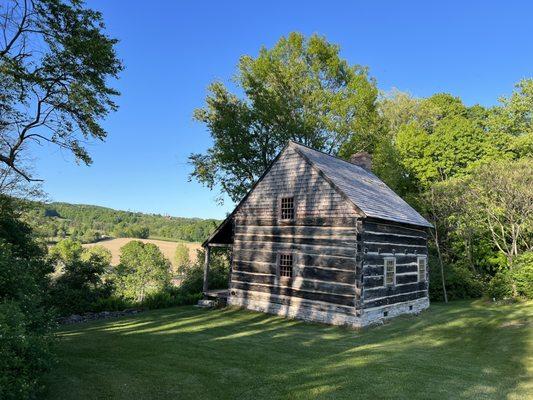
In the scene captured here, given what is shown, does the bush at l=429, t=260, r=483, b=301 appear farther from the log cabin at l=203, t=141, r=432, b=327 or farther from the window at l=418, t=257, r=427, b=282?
the window at l=418, t=257, r=427, b=282

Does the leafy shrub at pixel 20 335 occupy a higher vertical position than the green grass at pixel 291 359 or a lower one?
higher

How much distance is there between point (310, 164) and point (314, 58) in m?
21.9

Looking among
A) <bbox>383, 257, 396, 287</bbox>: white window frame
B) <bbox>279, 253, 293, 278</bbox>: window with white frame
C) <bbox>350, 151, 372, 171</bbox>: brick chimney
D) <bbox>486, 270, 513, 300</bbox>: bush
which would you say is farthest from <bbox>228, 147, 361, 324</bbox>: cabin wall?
<bbox>486, 270, 513, 300</bbox>: bush

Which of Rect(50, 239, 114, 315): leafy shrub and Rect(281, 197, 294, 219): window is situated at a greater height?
Rect(281, 197, 294, 219): window

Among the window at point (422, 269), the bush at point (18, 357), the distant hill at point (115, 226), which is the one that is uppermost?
the distant hill at point (115, 226)

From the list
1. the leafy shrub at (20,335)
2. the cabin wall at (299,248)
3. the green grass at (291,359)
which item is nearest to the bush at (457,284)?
the green grass at (291,359)

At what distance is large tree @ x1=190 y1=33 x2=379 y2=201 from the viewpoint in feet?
113

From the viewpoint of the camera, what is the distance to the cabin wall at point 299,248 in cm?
1655

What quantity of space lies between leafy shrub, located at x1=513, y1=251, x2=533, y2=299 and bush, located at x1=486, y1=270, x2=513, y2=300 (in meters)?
0.46

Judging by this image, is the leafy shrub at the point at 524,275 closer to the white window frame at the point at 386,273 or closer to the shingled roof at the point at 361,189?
the shingled roof at the point at 361,189

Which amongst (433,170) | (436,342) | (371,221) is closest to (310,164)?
(371,221)

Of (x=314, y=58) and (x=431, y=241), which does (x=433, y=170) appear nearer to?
(x=431, y=241)

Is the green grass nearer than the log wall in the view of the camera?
Yes

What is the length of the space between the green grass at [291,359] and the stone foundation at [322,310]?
542mm
